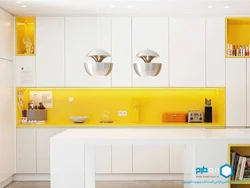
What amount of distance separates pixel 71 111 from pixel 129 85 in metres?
1.12

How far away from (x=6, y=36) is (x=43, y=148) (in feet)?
5.68

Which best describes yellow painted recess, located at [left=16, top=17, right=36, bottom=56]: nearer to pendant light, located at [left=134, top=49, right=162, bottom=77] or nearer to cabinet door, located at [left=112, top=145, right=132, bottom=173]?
cabinet door, located at [left=112, top=145, right=132, bottom=173]

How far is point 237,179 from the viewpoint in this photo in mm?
3871

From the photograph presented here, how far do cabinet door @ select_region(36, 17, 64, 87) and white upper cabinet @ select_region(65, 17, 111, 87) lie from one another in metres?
0.09

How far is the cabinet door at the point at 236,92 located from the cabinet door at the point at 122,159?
157cm

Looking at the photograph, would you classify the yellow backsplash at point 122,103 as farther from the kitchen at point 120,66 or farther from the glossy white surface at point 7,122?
the glossy white surface at point 7,122

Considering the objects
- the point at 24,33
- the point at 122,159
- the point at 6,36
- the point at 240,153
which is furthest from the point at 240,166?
the point at 24,33

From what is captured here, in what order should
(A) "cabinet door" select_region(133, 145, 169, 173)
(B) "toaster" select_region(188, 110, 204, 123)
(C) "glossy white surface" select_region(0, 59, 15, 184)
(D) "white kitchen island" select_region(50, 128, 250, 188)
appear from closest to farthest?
1. (D) "white kitchen island" select_region(50, 128, 250, 188)
2. (C) "glossy white surface" select_region(0, 59, 15, 184)
3. (A) "cabinet door" select_region(133, 145, 169, 173)
4. (B) "toaster" select_region(188, 110, 204, 123)

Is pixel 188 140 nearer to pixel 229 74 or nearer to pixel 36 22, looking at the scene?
pixel 229 74

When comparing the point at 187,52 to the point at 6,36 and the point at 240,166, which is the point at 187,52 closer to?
A: the point at 240,166

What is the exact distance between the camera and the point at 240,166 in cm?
384

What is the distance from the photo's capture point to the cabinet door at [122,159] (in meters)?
5.65

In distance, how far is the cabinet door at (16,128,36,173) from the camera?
5672 millimetres

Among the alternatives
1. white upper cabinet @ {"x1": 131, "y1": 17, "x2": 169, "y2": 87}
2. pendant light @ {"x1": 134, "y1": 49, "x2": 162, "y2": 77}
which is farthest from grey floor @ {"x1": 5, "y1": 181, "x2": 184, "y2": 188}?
pendant light @ {"x1": 134, "y1": 49, "x2": 162, "y2": 77}
